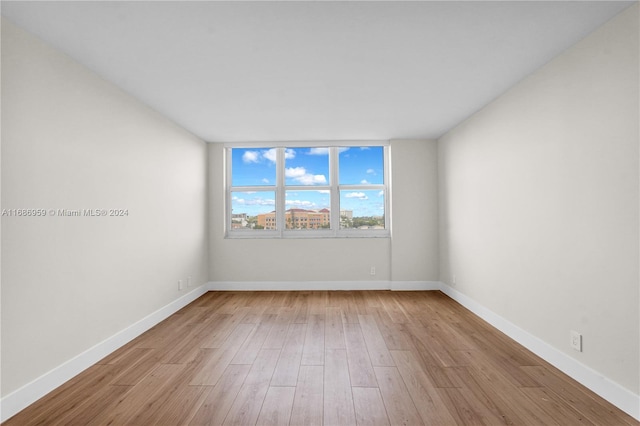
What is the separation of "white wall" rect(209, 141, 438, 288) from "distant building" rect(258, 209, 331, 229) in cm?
30

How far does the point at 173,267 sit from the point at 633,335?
4.32 meters

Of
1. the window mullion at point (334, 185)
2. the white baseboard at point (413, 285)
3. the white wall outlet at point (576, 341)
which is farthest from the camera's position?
the window mullion at point (334, 185)

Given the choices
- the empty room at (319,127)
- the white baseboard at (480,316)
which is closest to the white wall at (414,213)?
the white baseboard at (480,316)

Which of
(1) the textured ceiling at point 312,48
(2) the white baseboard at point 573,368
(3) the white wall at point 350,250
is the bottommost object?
(2) the white baseboard at point 573,368

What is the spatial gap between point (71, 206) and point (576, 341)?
3.95 meters

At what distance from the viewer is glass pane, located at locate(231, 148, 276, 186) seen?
5.36 metres

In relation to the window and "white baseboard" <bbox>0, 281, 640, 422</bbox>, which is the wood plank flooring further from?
the window

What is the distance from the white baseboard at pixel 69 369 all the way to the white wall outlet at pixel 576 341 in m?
3.78

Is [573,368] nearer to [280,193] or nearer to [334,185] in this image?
[334,185]

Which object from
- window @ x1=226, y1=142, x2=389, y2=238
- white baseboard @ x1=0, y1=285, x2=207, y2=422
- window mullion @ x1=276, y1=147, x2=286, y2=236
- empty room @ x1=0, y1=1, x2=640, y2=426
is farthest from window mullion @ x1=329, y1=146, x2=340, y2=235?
white baseboard @ x1=0, y1=285, x2=207, y2=422

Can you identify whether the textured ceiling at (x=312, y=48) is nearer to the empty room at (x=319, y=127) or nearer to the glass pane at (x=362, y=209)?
the empty room at (x=319, y=127)

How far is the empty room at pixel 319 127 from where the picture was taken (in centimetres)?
194

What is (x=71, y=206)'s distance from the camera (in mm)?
2430

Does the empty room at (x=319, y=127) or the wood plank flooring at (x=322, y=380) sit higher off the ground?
the empty room at (x=319, y=127)
